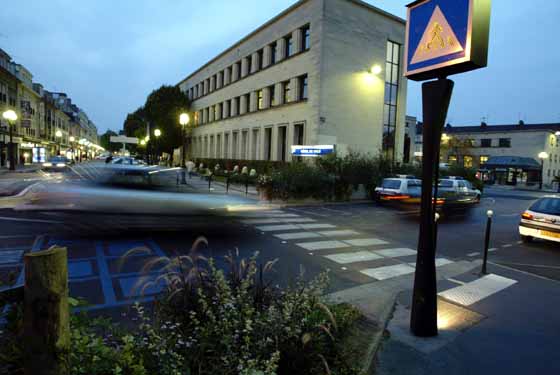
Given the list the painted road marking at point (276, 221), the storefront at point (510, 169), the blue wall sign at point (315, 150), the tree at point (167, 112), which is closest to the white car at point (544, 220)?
the painted road marking at point (276, 221)

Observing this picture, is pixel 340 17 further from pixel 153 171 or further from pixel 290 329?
pixel 290 329

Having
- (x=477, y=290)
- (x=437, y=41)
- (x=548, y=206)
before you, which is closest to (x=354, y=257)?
(x=477, y=290)

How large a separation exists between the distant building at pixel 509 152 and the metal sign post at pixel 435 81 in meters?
51.1

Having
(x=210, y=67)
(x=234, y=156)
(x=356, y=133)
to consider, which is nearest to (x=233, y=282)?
(x=356, y=133)

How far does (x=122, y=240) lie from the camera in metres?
8.50

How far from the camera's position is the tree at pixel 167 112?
49.5 meters

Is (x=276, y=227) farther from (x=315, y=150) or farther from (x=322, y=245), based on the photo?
(x=315, y=150)

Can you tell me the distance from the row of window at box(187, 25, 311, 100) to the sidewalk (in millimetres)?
24853

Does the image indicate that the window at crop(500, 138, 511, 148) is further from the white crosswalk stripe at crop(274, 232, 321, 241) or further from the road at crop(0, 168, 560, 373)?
the white crosswalk stripe at crop(274, 232, 321, 241)

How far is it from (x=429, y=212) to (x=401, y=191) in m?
13.9

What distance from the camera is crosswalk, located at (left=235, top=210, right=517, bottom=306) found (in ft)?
19.7

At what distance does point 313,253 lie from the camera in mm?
8117

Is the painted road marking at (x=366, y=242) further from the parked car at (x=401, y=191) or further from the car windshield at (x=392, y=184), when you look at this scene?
the car windshield at (x=392, y=184)

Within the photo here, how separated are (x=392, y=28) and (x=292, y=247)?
26.8 metres
